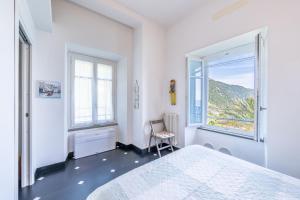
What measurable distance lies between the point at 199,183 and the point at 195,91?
245 cm

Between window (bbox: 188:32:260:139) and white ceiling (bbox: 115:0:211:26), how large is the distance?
1000 mm

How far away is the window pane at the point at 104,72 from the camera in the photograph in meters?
3.49

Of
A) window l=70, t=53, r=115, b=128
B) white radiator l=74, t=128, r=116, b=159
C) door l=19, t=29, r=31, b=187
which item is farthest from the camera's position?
window l=70, t=53, r=115, b=128

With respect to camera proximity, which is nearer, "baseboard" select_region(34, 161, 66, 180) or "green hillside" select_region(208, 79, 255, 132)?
"baseboard" select_region(34, 161, 66, 180)

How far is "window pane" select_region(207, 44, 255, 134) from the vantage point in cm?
262

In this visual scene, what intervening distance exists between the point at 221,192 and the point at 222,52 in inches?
110

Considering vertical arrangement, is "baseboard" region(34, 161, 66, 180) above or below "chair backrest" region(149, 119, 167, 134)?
below

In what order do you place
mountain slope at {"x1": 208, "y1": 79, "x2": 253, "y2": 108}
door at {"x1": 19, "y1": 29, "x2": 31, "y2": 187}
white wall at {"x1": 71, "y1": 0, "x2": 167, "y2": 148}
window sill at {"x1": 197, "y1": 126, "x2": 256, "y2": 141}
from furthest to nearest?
white wall at {"x1": 71, "y1": 0, "x2": 167, "y2": 148} < mountain slope at {"x1": 208, "y1": 79, "x2": 253, "y2": 108} < window sill at {"x1": 197, "y1": 126, "x2": 256, "y2": 141} < door at {"x1": 19, "y1": 29, "x2": 31, "y2": 187}

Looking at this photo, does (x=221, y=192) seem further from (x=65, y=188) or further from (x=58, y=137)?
(x=58, y=137)

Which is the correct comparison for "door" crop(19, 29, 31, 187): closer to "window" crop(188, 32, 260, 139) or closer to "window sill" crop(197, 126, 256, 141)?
"window" crop(188, 32, 260, 139)

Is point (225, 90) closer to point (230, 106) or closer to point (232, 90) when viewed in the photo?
point (232, 90)

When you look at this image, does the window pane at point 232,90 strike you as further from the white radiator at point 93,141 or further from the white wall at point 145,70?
the white radiator at point 93,141

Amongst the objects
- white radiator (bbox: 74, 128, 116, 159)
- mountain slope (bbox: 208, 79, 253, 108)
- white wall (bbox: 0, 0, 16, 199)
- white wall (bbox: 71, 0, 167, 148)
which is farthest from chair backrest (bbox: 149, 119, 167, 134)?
white wall (bbox: 0, 0, 16, 199)

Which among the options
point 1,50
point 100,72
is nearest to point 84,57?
point 100,72
